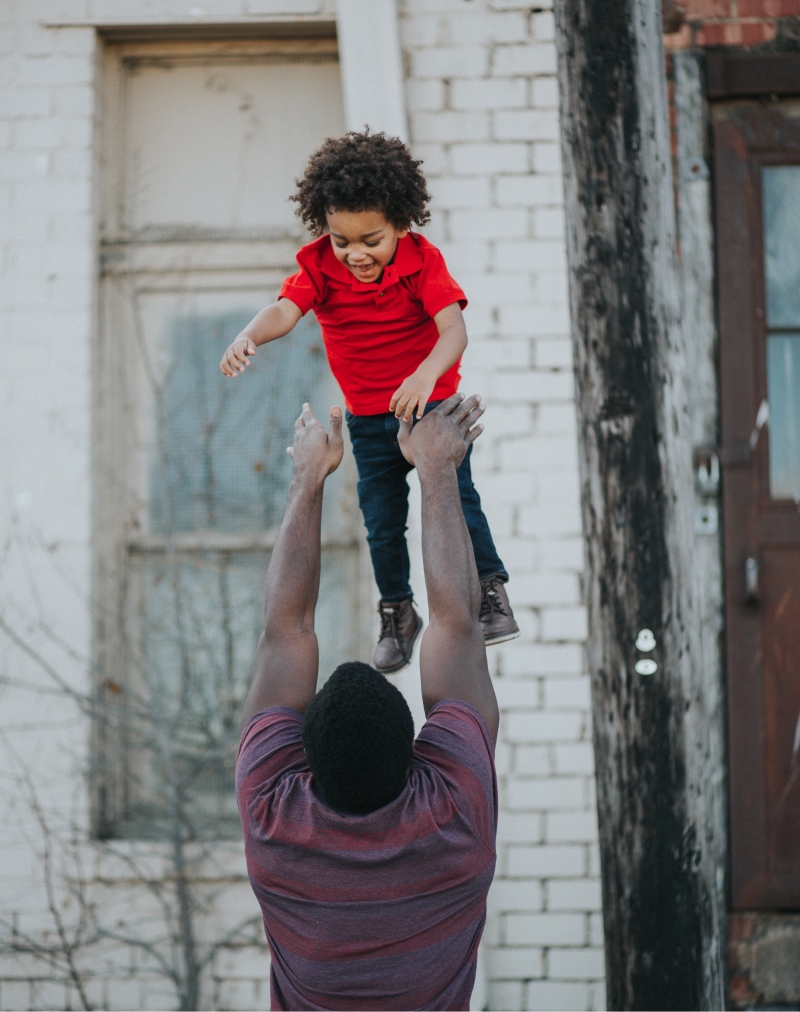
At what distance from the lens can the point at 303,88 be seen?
4.20 m

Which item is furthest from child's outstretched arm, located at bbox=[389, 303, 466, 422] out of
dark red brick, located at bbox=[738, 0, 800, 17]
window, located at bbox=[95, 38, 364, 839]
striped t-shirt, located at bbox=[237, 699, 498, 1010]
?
dark red brick, located at bbox=[738, 0, 800, 17]

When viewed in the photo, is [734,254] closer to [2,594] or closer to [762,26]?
[762,26]

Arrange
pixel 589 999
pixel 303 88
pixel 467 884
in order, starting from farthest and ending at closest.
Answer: pixel 303 88, pixel 589 999, pixel 467 884

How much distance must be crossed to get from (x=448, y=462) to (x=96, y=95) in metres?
3.00

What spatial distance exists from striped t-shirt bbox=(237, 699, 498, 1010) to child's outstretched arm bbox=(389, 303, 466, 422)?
606 mm

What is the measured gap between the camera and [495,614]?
2.25m

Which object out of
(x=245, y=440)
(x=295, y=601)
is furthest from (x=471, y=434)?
(x=245, y=440)

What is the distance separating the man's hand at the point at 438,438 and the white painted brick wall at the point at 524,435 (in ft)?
6.21

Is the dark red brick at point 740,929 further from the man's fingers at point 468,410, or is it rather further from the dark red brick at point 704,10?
the dark red brick at point 704,10

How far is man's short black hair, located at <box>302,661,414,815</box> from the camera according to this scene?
5.84 feet

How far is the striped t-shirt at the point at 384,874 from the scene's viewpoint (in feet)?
6.06

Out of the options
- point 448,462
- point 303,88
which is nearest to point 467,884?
point 448,462

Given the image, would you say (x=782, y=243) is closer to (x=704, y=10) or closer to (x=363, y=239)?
(x=704, y=10)

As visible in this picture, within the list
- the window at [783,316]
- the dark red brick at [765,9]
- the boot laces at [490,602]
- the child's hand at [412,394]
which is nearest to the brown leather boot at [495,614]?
the boot laces at [490,602]
